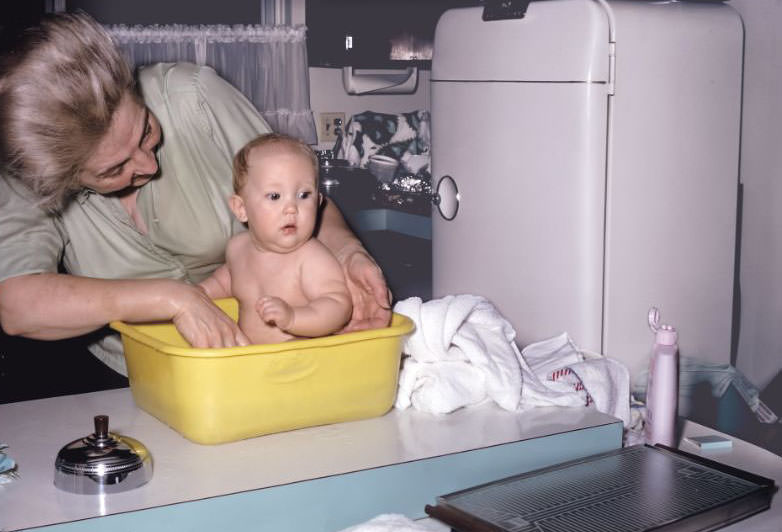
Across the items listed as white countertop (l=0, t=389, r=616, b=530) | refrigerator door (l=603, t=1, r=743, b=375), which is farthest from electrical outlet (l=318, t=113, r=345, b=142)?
white countertop (l=0, t=389, r=616, b=530)

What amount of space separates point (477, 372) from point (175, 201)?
69 cm

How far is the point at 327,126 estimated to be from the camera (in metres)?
4.48

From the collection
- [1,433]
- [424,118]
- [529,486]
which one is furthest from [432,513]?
[424,118]

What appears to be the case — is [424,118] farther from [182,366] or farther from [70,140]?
[182,366]

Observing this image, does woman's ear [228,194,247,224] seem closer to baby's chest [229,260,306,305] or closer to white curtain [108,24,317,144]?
baby's chest [229,260,306,305]

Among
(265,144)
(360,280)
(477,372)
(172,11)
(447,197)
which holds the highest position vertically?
(172,11)

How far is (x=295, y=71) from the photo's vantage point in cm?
442

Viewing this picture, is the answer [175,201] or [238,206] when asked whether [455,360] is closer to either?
[238,206]

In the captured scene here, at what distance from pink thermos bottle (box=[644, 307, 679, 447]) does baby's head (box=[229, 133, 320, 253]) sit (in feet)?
1.78

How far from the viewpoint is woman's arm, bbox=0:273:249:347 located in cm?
125

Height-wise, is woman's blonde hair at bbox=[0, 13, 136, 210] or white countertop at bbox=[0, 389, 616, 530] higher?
woman's blonde hair at bbox=[0, 13, 136, 210]

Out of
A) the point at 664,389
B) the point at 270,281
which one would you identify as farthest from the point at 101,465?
the point at 664,389

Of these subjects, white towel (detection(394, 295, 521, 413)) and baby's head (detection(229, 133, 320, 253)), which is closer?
white towel (detection(394, 295, 521, 413))

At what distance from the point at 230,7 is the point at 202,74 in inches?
115
